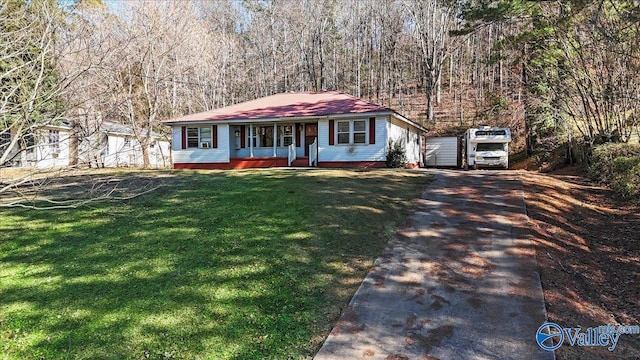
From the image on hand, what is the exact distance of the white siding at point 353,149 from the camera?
1733 centimetres

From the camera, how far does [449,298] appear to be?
4691mm

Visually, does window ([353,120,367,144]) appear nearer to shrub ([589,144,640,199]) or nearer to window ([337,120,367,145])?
window ([337,120,367,145])

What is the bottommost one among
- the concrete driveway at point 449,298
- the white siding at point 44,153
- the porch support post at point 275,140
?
the concrete driveway at point 449,298

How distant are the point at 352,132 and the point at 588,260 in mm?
12715

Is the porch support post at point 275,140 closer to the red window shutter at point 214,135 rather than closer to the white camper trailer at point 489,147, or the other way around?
the red window shutter at point 214,135

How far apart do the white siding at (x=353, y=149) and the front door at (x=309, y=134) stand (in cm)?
117

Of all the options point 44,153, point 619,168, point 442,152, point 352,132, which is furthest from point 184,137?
point 619,168

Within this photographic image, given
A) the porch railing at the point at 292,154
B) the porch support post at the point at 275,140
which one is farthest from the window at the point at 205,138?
the porch railing at the point at 292,154

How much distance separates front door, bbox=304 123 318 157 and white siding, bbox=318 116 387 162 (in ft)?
3.83

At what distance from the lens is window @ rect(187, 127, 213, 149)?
20.4 metres

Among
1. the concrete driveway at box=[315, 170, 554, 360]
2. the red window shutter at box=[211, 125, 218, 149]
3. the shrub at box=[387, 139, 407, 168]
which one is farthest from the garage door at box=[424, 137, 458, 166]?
the concrete driveway at box=[315, 170, 554, 360]

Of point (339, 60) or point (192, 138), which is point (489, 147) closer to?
point (192, 138)

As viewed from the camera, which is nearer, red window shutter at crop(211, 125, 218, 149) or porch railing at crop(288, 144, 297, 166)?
porch railing at crop(288, 144, 297, 166)

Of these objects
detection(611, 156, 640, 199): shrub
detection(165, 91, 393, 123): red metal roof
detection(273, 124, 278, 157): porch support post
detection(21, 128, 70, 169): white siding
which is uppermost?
detection(165, 91, 393, 123): red metal roof
